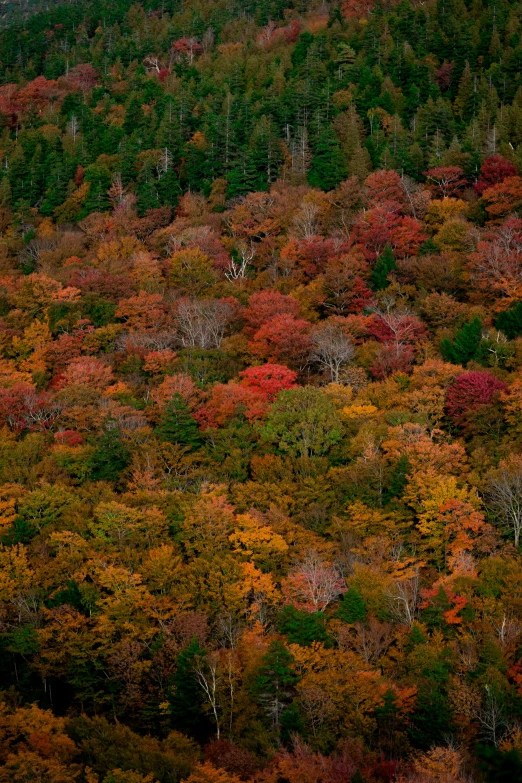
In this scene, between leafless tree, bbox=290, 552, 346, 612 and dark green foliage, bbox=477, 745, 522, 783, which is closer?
dark green foliage, bbox=477, 745, 522, 783

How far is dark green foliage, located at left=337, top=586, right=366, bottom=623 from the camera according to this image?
38.6 m

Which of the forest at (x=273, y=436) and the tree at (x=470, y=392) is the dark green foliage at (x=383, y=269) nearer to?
the forest at (x=273, y=436)

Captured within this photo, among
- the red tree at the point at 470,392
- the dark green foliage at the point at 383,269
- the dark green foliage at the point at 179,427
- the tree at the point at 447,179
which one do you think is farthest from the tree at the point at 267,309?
the tree at the point at 447,179

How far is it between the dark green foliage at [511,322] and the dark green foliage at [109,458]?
86.1 feet

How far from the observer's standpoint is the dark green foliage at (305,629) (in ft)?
123

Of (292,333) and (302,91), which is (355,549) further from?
(302,91)

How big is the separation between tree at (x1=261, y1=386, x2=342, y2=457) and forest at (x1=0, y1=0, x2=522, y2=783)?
196 millimetres

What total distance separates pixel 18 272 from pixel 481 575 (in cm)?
5617

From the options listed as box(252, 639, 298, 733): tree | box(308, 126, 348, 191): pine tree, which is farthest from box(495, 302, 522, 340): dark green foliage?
box(308, 126, 348, 191): pine tree

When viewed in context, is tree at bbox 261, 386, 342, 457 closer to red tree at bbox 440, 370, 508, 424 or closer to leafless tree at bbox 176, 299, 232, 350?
red tree at bbox 440, 370, 508, 424

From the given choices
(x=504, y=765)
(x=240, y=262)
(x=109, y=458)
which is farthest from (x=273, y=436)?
(x=504, y=765)

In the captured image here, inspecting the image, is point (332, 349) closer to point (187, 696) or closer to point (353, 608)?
point (353, 608)

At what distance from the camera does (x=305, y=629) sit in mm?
37438

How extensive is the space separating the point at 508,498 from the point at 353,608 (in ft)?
32.7
